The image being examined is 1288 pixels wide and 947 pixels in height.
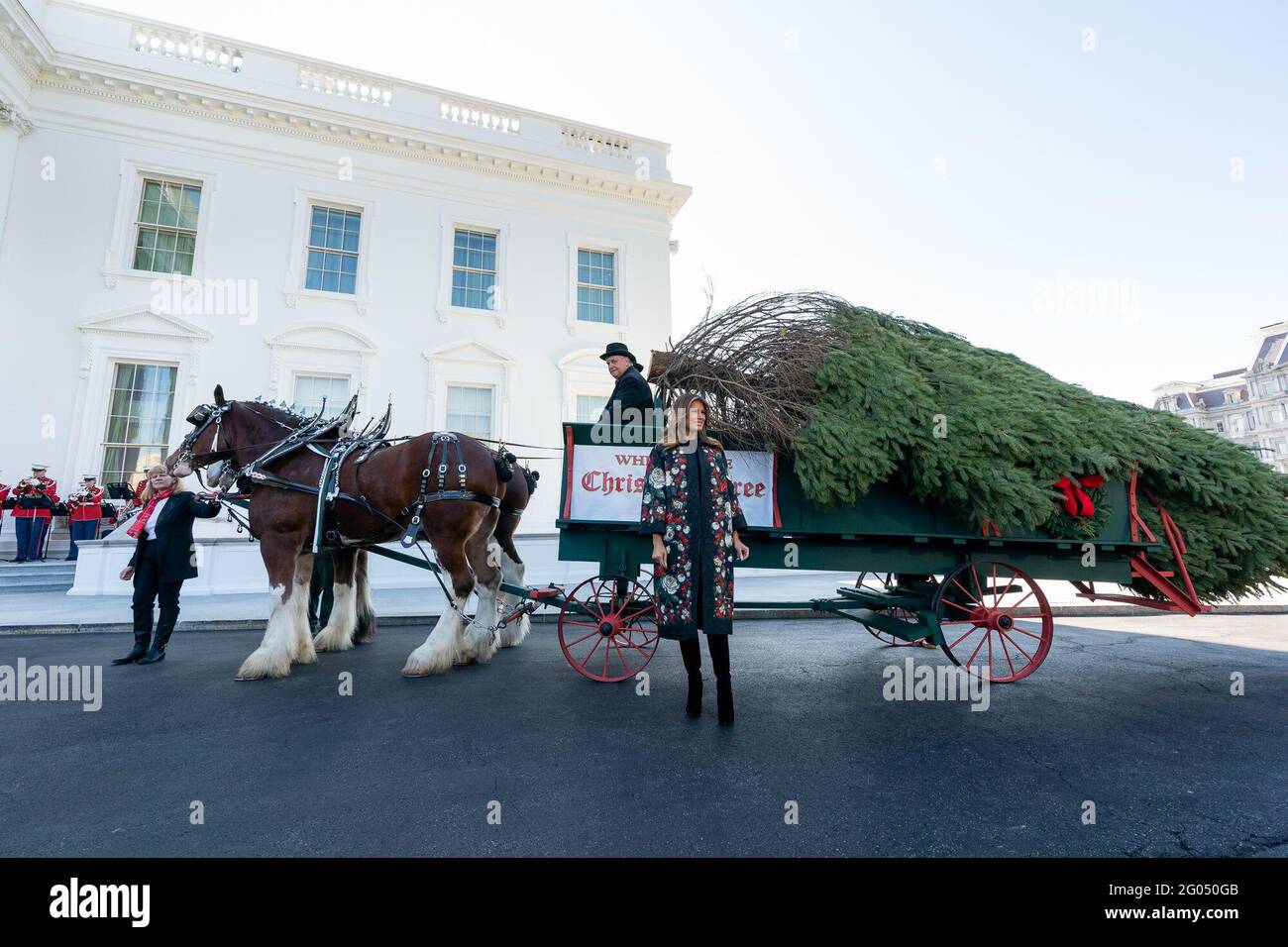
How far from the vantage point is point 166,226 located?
418 inches

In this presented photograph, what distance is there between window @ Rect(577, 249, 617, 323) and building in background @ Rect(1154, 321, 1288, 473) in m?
55.2

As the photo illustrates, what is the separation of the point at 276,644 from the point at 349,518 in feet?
3.81

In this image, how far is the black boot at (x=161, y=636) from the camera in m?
4.83

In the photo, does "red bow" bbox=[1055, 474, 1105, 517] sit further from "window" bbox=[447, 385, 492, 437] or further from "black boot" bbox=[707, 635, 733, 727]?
"window" bbox=[447, 385, 492, 437]

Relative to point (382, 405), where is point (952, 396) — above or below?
below

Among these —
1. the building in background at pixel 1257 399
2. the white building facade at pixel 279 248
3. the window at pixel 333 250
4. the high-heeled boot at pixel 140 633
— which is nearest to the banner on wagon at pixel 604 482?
the high-heeled boot at pixel 140 633

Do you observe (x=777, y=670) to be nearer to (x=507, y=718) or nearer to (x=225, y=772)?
(x=507, y=718)

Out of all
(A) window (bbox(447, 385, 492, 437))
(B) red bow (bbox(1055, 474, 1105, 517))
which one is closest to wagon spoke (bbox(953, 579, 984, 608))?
(B) red bow (bbox(1055, 474, 1105, 517))

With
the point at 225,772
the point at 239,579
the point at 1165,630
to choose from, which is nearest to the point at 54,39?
the point at 239,579

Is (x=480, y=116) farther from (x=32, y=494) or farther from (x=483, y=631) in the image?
(x=483, y=631)

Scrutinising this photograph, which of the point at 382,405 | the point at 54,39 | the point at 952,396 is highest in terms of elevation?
the point at 54,39

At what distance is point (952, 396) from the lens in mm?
3875
